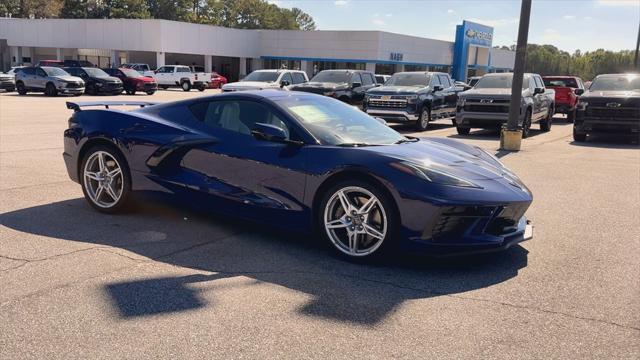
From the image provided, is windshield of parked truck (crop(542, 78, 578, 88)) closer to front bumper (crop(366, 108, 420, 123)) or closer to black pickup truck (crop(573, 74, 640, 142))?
black pickup truck (crop(573, 74, 640, 142))

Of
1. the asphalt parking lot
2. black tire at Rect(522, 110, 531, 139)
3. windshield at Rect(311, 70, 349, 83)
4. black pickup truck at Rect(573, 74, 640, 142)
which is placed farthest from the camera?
windshield at Rect(311, 70, 349, 83)

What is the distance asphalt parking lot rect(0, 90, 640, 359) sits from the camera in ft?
10.6

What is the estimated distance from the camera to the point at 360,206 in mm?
4637

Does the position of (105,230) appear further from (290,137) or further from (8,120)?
(8,120)

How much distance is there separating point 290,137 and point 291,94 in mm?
849

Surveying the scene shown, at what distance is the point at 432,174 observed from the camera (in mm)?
4438

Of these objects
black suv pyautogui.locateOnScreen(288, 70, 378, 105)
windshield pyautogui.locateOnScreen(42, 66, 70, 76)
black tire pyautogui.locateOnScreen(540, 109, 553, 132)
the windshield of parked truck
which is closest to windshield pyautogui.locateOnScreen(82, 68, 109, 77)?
windshield pyautogui.locateOnScreen(42, 66, 70, 76)

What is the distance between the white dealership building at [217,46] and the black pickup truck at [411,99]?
38.8 metres

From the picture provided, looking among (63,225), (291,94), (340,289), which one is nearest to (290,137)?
(291,94)

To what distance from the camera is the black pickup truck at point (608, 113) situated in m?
14.7

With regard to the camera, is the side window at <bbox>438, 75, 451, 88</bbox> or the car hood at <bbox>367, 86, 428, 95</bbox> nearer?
the car hood at <bbox>367, 86, 428, 95</bbox>

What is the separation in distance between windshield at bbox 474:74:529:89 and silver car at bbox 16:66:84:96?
21961 millimetres

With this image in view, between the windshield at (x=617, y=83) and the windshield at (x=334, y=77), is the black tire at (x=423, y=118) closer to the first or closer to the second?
the windshield at (x=334, y=77)

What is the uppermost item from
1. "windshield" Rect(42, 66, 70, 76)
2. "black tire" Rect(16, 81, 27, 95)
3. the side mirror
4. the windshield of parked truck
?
the windshield of parked truck
